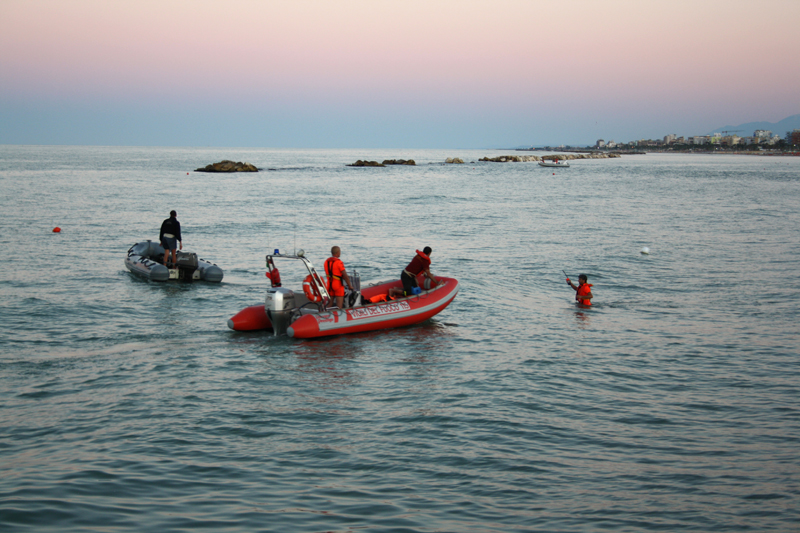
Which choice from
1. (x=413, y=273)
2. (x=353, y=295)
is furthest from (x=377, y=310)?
(x=413, y=273)

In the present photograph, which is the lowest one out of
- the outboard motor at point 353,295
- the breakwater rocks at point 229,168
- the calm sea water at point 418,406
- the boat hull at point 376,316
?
the calm sea water at point 418,406

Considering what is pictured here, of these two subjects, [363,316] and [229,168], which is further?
[229,168]

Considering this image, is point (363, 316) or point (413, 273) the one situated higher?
point (413, 273)

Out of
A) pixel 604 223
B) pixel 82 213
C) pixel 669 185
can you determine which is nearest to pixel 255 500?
pixel 604 223

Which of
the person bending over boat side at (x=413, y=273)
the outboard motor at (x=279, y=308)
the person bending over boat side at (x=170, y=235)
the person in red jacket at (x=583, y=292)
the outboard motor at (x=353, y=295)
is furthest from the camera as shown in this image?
the person bending over boat side at (x=170, y=235)

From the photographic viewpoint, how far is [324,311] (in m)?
12.9

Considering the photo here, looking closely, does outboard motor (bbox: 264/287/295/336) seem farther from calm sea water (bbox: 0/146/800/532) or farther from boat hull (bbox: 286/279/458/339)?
calm sea water (bbox: 0/146/800/532)

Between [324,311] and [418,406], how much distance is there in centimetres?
423

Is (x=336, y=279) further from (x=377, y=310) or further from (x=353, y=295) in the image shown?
(x=377, y=310)

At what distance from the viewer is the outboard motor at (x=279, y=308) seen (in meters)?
12.5

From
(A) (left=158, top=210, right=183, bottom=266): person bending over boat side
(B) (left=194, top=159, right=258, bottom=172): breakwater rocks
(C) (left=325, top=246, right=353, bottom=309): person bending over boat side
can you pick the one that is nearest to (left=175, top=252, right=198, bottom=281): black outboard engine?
(A) (left=158, top=210, right=183, bottom=266): person bending over boat side

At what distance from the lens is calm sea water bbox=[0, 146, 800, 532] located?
6348mm

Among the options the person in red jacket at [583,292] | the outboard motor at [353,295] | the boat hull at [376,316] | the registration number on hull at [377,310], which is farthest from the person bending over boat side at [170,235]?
the person in red jacket at [583,292]

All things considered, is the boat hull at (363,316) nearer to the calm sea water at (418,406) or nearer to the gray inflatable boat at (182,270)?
the calm sea water at (418,406)
